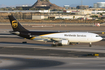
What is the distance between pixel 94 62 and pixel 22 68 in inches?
513

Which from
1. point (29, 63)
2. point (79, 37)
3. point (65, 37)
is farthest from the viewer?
point (65, 37)

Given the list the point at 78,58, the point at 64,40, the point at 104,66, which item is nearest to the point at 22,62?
the point at 78,58

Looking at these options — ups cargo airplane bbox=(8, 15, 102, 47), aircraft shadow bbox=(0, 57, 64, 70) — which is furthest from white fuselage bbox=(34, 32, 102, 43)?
aircraft shadow bbox=(0, 57, 64, 70)

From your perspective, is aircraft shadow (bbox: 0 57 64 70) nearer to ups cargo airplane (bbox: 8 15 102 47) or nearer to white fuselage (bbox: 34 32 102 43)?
ups cargo airplane (bbox: 8 15 102 47)

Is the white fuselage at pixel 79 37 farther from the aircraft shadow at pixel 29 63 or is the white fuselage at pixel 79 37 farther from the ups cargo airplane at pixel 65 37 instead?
the aircraft shadow at pixel 29 63

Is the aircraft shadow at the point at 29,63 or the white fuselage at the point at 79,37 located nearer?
the aircraft shadow at the point at 29,63

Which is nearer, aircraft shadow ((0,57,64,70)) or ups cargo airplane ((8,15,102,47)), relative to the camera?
aircraft shadow ((0,57,64,70))

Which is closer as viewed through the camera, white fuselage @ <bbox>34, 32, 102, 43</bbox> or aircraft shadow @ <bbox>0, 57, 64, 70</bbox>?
aircraft shadow @ <bbox>0, 57, 64, 70</bbox>

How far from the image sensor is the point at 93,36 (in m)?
61.9

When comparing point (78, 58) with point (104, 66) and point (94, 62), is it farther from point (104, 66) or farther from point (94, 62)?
point (104, 66)

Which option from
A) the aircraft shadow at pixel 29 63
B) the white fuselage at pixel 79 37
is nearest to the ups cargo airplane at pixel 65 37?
the white fuselage at pixel 79 37

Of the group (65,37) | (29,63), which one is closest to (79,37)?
(65,37)

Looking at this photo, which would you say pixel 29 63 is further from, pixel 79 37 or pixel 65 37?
pixel 79 37

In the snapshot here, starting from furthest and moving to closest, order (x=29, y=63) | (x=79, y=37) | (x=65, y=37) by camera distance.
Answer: (x=65, y=37), (x=79, y=37), (x=29, y=63)
